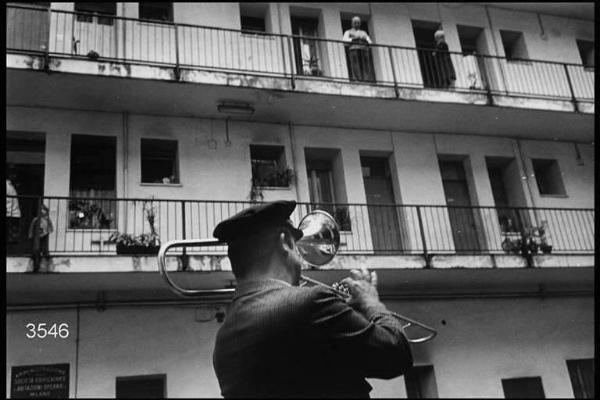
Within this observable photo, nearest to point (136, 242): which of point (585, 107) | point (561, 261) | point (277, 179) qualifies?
point (277, 179)

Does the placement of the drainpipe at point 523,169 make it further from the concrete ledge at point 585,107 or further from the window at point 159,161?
the window at point 159,161

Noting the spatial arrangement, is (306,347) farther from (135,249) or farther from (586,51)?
(586,51)

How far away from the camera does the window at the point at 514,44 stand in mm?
16078

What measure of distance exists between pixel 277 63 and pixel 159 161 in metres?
3.51

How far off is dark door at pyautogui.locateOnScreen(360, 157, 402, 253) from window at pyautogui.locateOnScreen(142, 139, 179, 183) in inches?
172

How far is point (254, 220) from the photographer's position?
2.31m

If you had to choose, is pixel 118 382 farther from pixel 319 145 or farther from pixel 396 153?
pixel 396 153

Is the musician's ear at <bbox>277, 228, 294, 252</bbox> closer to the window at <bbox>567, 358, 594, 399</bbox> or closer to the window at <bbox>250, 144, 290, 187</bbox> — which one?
the window at <bbox>250, 144, 290, 187</bbox>

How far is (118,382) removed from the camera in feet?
35.1

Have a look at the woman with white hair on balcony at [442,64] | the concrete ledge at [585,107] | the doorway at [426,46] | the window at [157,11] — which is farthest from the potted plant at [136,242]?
the concrete ledge at [585,107]

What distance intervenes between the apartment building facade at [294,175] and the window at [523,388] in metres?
0.05

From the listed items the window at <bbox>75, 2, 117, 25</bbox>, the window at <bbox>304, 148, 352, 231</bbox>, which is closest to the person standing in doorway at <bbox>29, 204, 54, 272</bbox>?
the window at <bbox>75, 2, 117, 25</bbox>

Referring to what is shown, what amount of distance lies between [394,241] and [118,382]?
6461mm

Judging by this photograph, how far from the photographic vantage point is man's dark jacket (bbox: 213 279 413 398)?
2.00 meters
